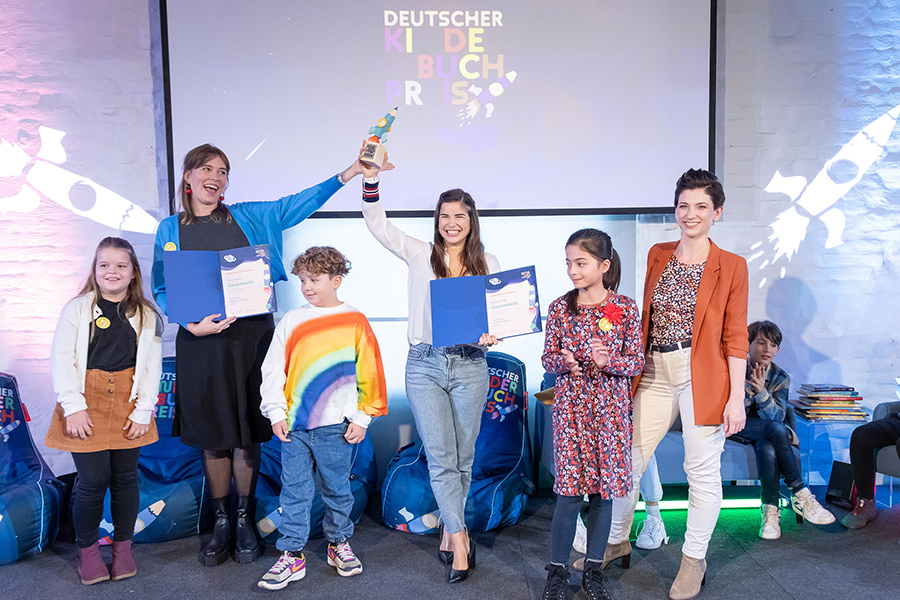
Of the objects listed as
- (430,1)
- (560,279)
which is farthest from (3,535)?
(430,1)

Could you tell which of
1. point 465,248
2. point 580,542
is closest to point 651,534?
point 580,542

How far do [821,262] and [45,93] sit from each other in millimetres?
4788

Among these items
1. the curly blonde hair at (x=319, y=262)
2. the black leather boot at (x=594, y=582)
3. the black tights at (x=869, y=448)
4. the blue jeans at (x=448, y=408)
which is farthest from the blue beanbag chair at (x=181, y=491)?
the black tights at (x=869, y=448)

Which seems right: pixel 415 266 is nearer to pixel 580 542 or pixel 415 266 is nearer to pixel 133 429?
pixel 133 429

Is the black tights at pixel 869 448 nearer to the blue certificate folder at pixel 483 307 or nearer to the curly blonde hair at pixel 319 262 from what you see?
the blue certificate folder at pixel 483 307

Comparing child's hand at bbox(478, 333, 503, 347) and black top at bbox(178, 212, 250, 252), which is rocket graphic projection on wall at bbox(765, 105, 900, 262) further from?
black top at bbox(178, 212, 250, 252)

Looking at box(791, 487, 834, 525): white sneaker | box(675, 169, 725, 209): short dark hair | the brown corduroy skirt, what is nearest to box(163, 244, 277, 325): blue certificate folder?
the brown corduroy skirt

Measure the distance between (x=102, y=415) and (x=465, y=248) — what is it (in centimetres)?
161

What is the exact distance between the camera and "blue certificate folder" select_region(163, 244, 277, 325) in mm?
2443

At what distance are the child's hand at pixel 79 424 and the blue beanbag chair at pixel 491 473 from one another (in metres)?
1.39

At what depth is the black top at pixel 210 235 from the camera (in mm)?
2557

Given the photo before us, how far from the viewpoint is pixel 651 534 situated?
2.81m

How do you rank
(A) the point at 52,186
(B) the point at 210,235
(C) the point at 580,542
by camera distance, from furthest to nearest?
(A) the point at 52,186 < (C) the point at 580,542 < (B) the point at 210,235

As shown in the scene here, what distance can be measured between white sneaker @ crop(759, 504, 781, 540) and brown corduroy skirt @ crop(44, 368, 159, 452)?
9.43ft
